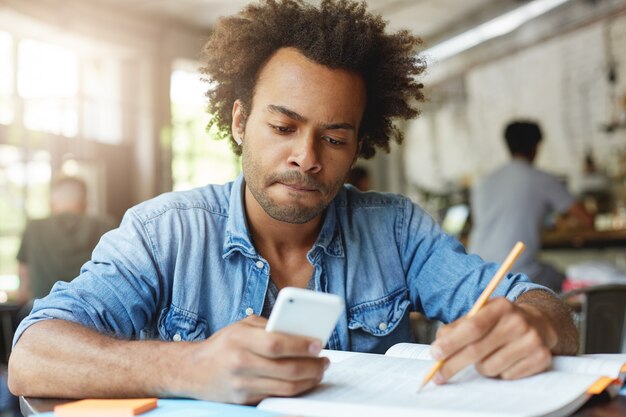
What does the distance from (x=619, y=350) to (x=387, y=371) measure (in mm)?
1965

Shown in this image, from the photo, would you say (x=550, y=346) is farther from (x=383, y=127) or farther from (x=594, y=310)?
(x=594, y=310)

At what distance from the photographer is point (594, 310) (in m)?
2.72

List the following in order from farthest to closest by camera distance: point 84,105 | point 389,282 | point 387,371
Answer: point 84,105, point 389,282, point 387,371

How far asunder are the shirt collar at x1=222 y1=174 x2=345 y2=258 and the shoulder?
0.02m

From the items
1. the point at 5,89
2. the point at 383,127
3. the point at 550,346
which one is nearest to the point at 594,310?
the point at 383,127

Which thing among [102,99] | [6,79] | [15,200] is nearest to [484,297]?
[15,200]

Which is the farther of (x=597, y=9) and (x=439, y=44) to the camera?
(x=439, y=44)

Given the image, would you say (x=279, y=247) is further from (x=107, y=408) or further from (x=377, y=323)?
(x=107, y=408)

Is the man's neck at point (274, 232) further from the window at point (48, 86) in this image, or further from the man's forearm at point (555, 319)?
the window at point (48, 86)

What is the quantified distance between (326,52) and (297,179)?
0.97 feet

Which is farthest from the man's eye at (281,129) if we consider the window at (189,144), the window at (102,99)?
the window at (189,144)

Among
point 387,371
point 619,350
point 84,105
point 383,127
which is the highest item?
point 84,105

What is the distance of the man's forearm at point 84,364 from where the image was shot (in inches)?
41.5

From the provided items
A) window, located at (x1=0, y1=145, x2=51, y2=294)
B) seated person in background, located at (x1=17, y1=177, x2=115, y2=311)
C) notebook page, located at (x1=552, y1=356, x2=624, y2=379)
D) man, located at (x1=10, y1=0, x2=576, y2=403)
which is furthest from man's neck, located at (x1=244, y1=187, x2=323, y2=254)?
window, located at (x1=0, y1=145, x2=51, y2=294)
